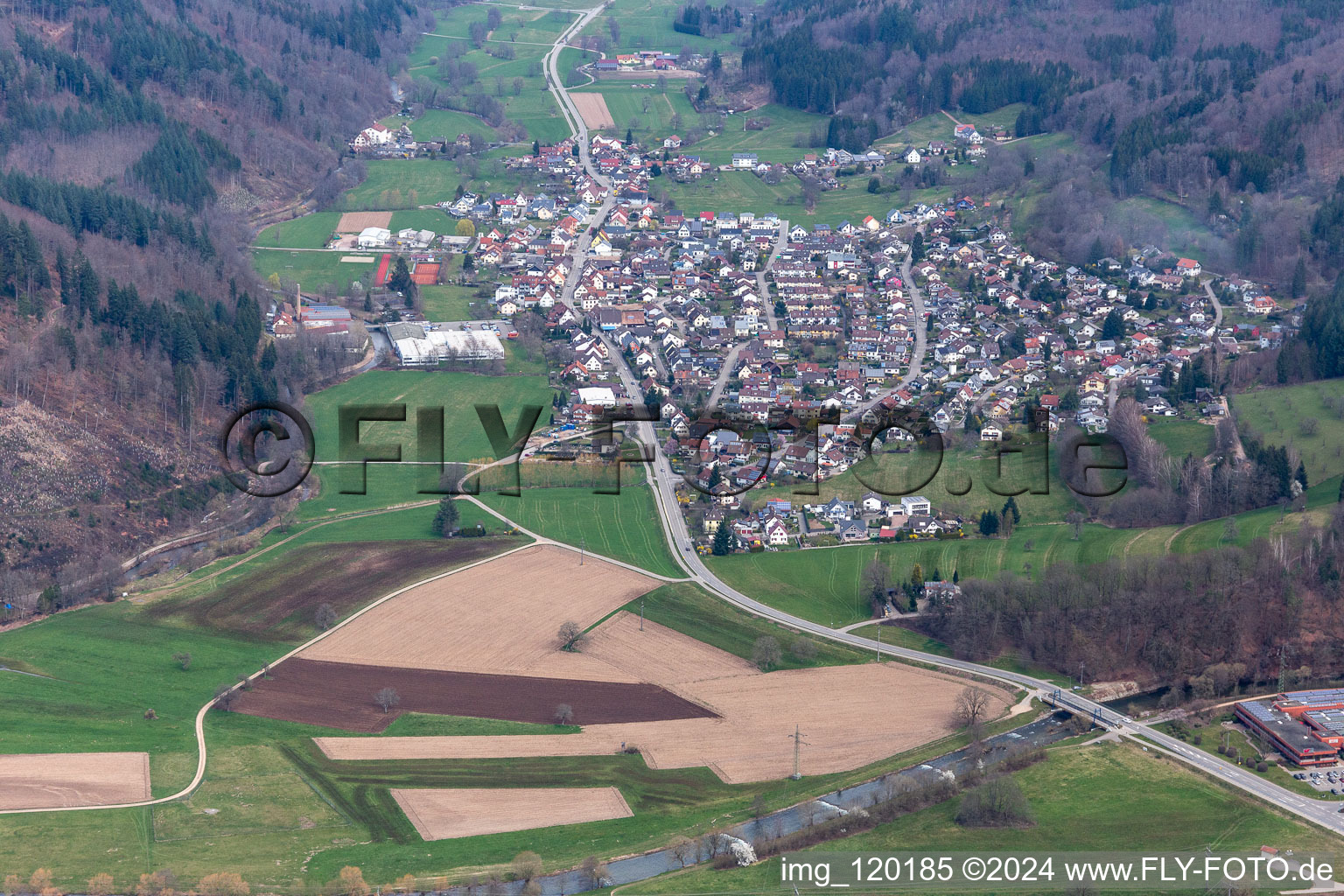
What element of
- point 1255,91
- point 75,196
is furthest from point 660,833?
point 1255,91

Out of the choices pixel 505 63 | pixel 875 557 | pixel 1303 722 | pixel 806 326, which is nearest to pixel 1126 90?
pixel 806 326

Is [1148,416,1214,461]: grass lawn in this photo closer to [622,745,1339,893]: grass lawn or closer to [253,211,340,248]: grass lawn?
[622,745,1339,893]: grass lawn

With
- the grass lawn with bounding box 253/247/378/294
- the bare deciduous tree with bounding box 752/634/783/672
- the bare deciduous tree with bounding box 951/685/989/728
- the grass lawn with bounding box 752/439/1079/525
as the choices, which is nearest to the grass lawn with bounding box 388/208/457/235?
the grass lawn with bounding box 253/247/378/294

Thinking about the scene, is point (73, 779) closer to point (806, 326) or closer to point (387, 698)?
point (387, 698)

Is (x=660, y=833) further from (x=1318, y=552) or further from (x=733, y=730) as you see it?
(x=1318, y=552)

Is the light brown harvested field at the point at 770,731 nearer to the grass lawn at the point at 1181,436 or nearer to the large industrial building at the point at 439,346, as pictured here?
the grass lawn at the point at 1181,436

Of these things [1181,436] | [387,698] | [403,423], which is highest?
[1181,436]
